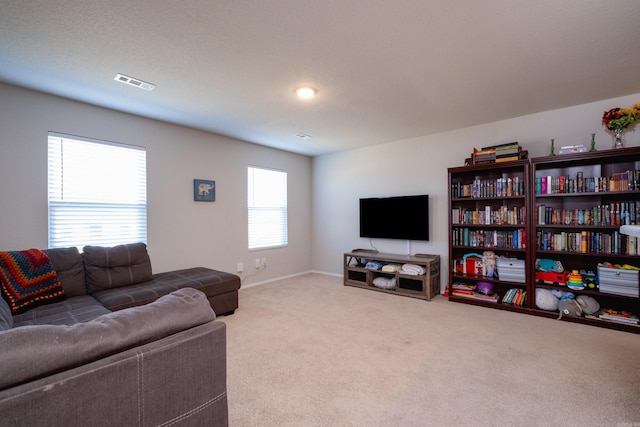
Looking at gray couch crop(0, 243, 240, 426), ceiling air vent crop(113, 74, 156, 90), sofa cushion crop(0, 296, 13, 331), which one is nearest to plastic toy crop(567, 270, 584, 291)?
→ gray couch crop(0, 243, 240, 426)

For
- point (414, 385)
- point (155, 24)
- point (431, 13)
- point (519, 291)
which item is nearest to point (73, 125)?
point (155, 24)

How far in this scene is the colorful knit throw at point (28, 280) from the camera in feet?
7.04

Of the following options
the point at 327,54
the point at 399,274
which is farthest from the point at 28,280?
the point at 399,274

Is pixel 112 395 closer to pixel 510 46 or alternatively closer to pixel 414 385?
pixel 414 385

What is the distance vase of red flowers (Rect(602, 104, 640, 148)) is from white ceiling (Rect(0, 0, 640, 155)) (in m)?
0.21

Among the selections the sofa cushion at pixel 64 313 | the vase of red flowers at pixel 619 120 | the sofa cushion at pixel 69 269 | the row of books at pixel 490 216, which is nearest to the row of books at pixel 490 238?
the row of books at pixel 490 216

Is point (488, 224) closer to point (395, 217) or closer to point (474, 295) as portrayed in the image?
point (474, 295)

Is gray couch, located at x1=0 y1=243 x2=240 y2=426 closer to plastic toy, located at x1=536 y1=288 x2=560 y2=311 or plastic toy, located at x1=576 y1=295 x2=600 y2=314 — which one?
plastic toy, located at x1=536 y1=288 x2=560 y2=311

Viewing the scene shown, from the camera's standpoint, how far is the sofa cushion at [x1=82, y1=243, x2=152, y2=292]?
278 centimetres

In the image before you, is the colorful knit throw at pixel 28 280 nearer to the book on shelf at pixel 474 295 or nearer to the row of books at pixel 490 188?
the book on shelf at pixel 474 295

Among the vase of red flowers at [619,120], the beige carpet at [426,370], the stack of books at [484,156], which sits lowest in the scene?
the beige carpet at [426,370]

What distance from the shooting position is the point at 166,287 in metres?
2.88

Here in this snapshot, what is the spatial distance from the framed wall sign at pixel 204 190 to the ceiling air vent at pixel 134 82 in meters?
1.51

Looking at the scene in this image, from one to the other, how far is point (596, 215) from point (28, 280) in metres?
5.29
